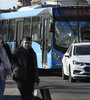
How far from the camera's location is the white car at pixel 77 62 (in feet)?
63.5

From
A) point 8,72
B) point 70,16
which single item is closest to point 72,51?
point 70,16

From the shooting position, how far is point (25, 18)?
26.5 metres

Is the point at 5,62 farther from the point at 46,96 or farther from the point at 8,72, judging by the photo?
the point at 46,96

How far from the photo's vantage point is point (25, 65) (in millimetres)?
10367

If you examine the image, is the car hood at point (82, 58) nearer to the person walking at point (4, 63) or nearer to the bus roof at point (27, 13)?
the bus roof at point (27, 13)

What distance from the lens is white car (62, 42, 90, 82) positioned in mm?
19359

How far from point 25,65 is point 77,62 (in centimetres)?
921

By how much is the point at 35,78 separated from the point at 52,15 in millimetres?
13396

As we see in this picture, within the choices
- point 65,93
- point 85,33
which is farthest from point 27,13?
point 65,93

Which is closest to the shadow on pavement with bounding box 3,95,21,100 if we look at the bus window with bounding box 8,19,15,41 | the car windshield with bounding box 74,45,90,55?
the car windshield with bounding box 74,45,90,55

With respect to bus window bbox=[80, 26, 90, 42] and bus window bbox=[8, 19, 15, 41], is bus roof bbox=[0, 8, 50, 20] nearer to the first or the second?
bus window bbox=[8, 19, 15, 41]

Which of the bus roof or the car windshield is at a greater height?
the bus roof

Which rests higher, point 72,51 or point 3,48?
point 3,48

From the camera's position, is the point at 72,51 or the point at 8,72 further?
the point at 72,51
